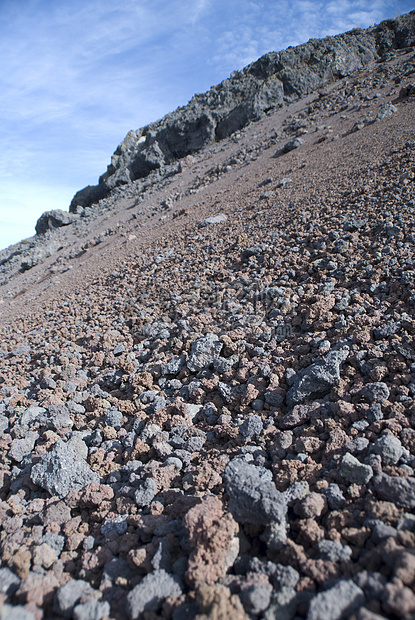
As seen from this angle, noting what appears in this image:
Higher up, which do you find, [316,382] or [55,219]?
[55,219]

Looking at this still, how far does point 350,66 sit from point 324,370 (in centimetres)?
2109

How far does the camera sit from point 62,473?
2150 mm

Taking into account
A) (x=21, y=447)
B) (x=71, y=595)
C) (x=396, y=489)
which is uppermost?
(x=21, y=447)

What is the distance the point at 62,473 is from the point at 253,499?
47.9 inches

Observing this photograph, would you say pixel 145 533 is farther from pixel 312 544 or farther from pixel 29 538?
pixel 312 544

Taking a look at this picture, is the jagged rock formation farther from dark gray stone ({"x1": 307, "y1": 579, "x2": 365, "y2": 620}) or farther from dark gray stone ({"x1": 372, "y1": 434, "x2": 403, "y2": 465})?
dark gray stone ({"x1": 307, "y1": 579, "x2": 365, "y2": 620})

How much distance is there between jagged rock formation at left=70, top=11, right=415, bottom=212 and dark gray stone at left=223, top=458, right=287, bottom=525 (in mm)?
18208

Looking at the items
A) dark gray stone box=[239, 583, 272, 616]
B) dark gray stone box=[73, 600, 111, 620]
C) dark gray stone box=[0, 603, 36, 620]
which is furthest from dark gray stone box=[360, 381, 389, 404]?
dark gray stone box=[0, 603, 36, 620]

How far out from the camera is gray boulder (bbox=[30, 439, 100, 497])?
83.2 inches

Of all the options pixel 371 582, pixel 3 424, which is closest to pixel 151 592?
pixel 371 582

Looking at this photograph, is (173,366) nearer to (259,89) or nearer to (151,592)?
(151,592)

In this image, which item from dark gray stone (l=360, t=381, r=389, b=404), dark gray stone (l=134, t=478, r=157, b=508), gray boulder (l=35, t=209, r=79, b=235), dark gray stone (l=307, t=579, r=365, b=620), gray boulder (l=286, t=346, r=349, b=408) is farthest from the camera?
gray boulder (l=35, t=209, r=79, b=235)

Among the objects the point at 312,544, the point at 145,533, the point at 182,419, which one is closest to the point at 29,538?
the point at 145,533

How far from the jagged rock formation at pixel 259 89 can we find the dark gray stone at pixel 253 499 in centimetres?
1821
